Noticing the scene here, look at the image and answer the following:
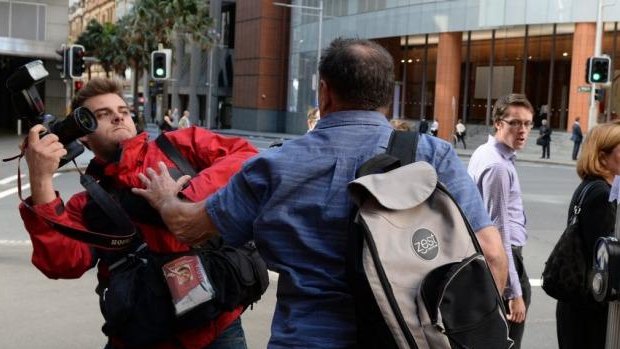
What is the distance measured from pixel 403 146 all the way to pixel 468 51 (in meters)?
47.9

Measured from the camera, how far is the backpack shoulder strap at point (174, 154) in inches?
112

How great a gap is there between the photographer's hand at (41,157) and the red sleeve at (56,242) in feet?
0.24

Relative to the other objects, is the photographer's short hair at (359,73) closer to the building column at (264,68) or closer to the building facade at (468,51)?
the building facade at (468,51)

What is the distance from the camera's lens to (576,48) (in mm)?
38125

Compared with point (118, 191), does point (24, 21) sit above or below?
above

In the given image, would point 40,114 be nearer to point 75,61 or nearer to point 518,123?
point 518,123

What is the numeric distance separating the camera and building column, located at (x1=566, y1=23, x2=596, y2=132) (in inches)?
1480

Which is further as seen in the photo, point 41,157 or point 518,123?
point 518,123

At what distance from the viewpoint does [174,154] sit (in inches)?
113

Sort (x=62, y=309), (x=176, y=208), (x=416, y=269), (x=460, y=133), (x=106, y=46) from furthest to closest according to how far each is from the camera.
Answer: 1. (x=106, y=46)
2. (x=460, y=133)
3. (x=62, y=309)
4. (x=176, y=208)
5. (x=416, y=269)

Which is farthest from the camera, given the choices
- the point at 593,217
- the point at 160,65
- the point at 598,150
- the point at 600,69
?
the point at 600,69

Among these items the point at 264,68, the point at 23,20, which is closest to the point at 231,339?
the point at 23,20

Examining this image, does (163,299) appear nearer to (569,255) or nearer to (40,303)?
(569,255)

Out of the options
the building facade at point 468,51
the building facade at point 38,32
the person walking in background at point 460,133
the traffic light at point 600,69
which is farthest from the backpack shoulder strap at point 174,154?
the person walking in background at point 460,133
